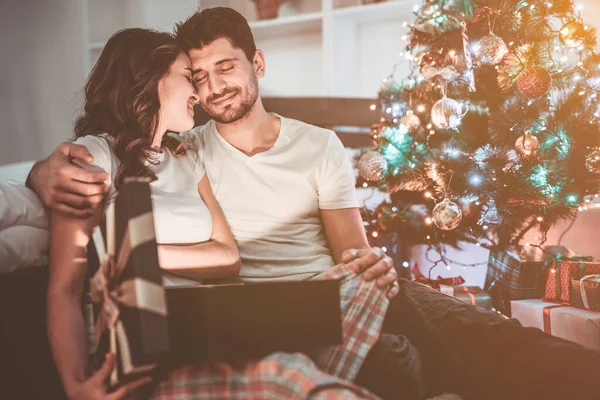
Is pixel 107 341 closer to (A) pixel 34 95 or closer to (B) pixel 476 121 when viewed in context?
(A) pixel 34 95

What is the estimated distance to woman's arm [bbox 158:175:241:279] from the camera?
872 mm

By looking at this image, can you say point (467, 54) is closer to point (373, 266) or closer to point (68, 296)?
point (373, 266)

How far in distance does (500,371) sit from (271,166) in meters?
0.57

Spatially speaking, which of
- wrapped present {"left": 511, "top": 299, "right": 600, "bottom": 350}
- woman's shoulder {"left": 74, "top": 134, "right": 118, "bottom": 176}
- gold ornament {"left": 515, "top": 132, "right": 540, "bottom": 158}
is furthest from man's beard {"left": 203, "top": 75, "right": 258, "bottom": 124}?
wrapped present {"left": 511, "top": 299, "right": 600, "bottom": 350}

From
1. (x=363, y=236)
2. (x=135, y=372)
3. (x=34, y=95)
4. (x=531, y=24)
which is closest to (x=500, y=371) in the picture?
(x=363, y=236)

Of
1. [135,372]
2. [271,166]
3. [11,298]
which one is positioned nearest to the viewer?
[135,372]

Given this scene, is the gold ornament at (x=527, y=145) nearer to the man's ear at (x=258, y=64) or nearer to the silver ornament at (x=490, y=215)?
the silver ornament at (x=490, y=215)

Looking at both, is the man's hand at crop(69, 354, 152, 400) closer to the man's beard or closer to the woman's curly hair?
the woman's curly hair

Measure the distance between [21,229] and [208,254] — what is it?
0.30 metres

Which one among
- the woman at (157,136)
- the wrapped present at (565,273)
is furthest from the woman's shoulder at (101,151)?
the wrapped present at (565,273)

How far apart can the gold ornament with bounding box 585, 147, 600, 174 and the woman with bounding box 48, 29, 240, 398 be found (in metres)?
0.92

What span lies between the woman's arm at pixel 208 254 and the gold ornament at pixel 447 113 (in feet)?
1.92

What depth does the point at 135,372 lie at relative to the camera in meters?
0.60

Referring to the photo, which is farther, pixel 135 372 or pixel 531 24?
pixel 531 24
